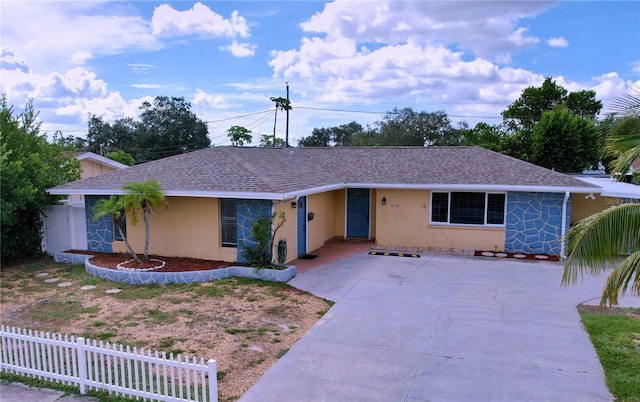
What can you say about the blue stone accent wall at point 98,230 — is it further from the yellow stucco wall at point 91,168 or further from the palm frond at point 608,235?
the palm frond at point 608,235

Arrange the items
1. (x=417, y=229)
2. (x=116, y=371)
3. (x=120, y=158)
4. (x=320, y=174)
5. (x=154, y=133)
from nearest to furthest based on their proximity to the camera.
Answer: (x=116, y=371) → (x=417, y=229) → (x=320, y=174) → (x=120, y=158) → (x=154, y=133)

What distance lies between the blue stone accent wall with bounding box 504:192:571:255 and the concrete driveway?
3.22 meters

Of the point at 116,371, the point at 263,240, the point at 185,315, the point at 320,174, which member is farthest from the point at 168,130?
the point at 116,371

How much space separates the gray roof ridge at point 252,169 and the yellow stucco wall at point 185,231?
1.49 m

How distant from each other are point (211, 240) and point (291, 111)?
28.6 metres

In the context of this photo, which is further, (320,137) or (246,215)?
(320,137)

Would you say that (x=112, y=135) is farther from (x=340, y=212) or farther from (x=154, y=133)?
(x=340, y=212)

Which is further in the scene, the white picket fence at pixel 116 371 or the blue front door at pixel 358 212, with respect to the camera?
the blue front door at pixel 358 212

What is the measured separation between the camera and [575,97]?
3878cm

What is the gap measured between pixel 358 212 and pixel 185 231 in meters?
7.23

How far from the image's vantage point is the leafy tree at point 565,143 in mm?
28797

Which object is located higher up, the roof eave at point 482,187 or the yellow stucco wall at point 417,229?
the roof eave at point 482,187

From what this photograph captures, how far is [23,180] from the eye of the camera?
516 inches

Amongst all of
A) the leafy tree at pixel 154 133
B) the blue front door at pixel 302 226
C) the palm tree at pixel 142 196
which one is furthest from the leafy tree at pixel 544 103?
the palm tree at pixel 142 196
